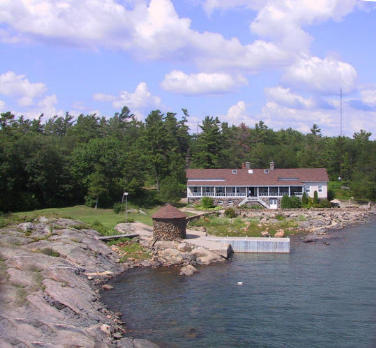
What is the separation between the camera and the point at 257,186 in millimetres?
62219

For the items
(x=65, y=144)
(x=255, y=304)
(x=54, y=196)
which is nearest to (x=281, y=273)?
(x=255, y=304)

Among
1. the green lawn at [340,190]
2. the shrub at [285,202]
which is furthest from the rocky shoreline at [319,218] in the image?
the green lawn at [340,190]

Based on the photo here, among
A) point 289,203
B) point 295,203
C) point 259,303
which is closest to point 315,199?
point 295,203

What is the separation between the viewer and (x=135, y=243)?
35719mm

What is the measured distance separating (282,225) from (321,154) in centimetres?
4008

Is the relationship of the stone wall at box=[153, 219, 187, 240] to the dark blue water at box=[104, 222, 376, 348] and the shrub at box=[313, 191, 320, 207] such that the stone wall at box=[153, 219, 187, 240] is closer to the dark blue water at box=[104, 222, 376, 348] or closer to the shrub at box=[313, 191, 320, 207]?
the dark blue water at box=[104, 222, 376, 348]

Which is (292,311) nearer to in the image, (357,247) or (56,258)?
(56,258)

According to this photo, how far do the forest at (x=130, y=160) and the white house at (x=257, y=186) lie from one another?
3657 mm

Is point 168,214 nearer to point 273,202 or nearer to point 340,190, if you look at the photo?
point 273,202

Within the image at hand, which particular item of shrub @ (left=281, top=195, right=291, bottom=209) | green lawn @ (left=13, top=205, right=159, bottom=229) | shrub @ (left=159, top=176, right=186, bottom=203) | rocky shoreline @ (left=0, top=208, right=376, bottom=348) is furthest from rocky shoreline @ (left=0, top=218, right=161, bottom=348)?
shrub @ (left=281, top=195, right=291, bottom=209)

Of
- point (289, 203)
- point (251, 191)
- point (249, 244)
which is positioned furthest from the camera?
point (251, 191)

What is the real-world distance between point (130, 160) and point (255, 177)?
1729 centimetres

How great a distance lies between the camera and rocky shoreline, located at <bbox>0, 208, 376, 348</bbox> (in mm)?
17781

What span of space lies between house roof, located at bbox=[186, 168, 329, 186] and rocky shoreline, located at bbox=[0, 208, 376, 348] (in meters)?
19.3
